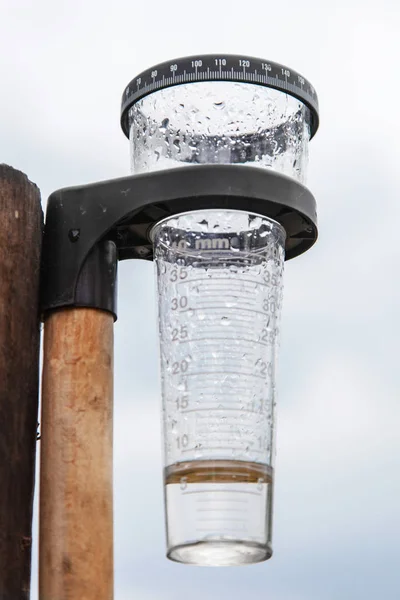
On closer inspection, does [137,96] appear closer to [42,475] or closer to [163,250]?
[163,250]

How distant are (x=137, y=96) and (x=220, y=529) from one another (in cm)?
102

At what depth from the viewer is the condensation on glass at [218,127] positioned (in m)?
2.62

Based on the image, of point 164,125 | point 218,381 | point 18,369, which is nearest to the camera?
point 218,381

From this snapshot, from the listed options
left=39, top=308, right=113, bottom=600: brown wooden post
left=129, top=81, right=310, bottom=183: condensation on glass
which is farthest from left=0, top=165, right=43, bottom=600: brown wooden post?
left=129, top=81, right=310, bottom=183: condensation on glass

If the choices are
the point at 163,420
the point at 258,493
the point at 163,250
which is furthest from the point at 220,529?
the point at 163,250

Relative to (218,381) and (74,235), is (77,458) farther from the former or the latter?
(74,235)

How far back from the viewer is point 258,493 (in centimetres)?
237

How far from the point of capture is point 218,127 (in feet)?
8.60

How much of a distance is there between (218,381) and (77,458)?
36cm

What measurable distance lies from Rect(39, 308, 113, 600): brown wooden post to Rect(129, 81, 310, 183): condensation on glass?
41 centimetres

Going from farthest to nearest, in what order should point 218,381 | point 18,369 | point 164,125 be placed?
1. point 164,125
2. point 18,369
3. point 218,381

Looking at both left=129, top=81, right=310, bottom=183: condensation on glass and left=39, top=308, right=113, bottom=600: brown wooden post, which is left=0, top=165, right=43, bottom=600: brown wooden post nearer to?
→ left=39, top=308, right=113, bottom=600: brown wooden post

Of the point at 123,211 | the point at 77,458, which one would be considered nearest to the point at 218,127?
the point at 123,211

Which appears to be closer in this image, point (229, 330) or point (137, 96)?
point (229, 330)
